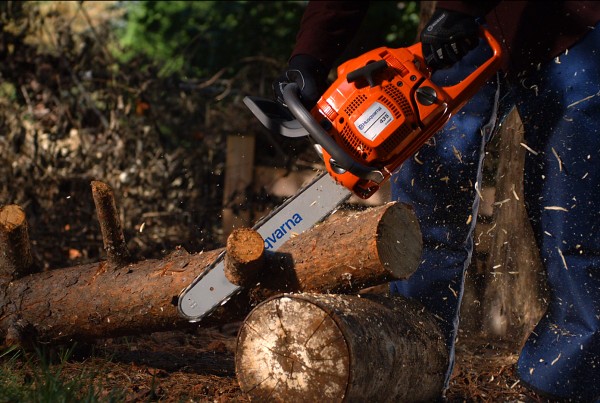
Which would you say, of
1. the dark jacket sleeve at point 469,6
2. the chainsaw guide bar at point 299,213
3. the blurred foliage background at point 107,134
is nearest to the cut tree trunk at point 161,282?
the chainsaw guide bar at point 299,213

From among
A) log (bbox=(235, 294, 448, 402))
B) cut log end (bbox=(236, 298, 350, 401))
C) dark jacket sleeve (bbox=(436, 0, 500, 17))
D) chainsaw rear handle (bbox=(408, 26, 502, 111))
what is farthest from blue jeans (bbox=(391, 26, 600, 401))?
cut log end (bbox=(236, 298, 350, 401))

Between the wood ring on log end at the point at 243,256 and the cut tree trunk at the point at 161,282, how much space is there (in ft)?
0.41

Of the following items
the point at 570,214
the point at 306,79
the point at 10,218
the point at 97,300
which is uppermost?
the point at 306,79

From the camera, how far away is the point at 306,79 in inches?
109

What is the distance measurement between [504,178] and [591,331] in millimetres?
1157

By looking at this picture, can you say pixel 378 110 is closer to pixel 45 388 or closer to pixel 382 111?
pixel 382 111

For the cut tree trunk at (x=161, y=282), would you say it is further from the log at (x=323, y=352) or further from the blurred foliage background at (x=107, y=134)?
the blurred foliage background at (x=107, y=134)

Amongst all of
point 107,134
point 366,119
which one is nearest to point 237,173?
point 107,134

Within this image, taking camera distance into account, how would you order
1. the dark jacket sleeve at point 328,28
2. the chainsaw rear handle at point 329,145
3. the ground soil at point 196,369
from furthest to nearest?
the dark jacket sleeve at point 328,28 → the ground soil at point 196,369 → the chainsaw rear handle at point 329,145

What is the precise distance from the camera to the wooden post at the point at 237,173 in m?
5.42

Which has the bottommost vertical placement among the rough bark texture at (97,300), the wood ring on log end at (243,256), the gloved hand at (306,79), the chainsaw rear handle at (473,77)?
the rough bark texture at (97,300)

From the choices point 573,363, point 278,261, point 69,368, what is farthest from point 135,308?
point 573,363

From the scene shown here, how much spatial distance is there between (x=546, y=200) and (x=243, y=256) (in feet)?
3.83

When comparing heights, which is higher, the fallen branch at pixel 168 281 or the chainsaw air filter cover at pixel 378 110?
the chainsaw air filter cover at pixel 378 110
